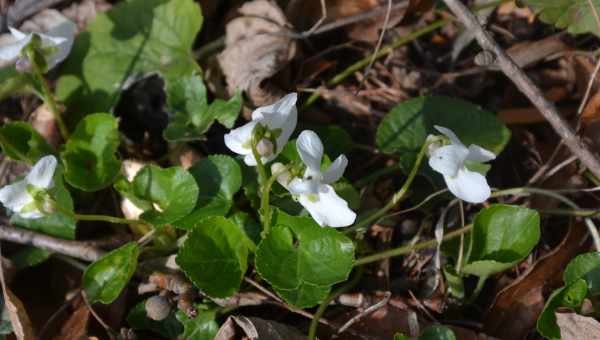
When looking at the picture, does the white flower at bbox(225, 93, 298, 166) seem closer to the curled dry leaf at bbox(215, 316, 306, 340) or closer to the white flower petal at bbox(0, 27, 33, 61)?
the curled dry leaf at bbox(215, 316, 306, 340)

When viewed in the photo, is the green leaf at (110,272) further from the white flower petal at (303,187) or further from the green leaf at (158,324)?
the white flower petal at (303,187)

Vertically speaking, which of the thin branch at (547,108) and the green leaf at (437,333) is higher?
the thin branch at (547,108)

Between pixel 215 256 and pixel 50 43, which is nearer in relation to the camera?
pixel 215 256

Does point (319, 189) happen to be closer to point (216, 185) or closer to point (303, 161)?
point (303, 161)

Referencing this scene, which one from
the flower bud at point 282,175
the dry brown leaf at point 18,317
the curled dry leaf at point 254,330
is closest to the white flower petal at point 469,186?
the flower bud at point 282,175

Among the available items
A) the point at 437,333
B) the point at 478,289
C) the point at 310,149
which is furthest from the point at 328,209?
the point at 478,289
